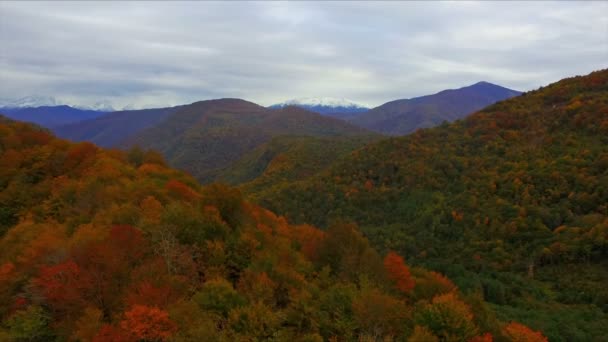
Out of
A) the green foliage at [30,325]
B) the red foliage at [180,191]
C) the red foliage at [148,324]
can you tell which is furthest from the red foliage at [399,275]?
the green foliage at [30,325]

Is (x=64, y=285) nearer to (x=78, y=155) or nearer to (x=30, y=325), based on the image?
(x=30, y=325)

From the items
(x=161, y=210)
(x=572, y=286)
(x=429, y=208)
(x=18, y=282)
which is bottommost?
(x=572, y=286)

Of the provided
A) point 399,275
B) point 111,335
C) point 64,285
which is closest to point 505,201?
point 399,275

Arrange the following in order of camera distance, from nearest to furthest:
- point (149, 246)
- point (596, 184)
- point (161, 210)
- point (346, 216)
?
1. point (149, 246)
2. point (161, 210)
3. point (596, 184)
4. point (346, 216)

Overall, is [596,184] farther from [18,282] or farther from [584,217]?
[18,282]

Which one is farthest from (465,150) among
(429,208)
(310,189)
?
(310,189)

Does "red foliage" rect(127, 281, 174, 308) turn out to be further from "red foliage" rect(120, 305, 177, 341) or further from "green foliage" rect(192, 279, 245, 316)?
"green foliage" rect(192, 279, 245, 316)

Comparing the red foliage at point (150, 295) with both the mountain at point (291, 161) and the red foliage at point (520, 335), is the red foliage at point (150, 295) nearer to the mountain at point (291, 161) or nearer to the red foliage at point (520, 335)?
the red foliage at point (520, 335)
